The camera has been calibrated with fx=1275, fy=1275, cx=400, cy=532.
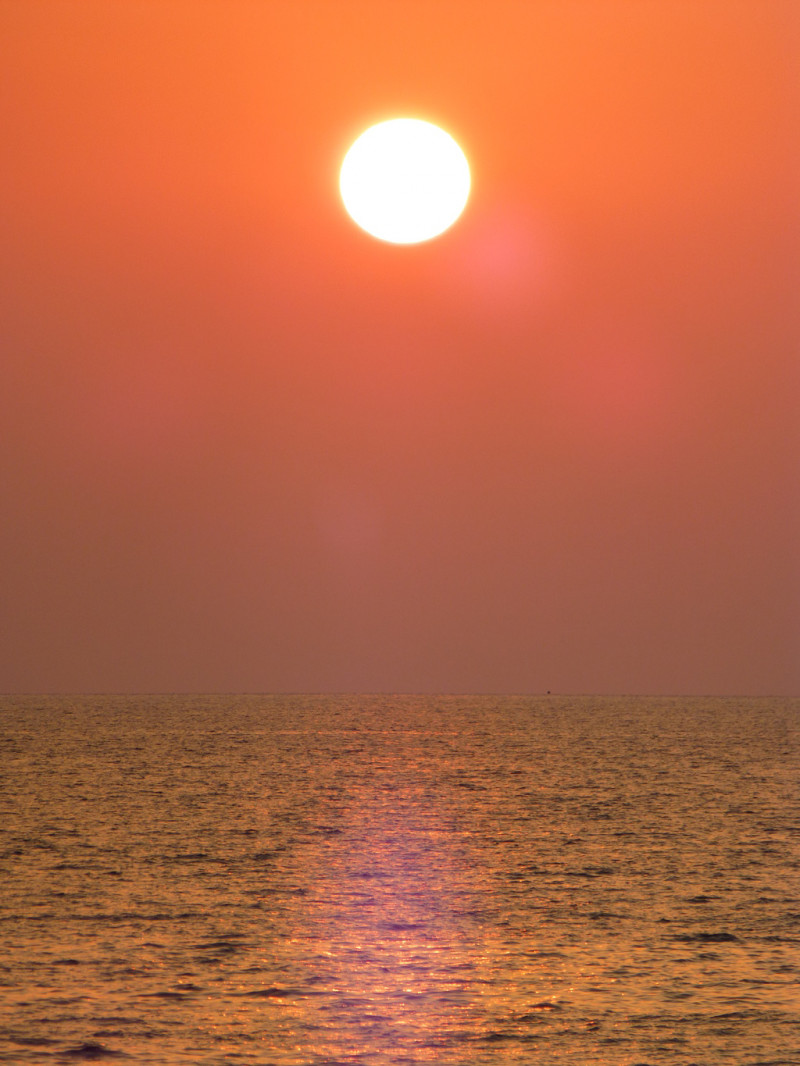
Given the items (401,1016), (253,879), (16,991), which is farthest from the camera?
(253,879)

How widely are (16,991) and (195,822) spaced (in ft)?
111

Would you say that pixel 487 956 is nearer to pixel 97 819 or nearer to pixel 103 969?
pixel 103 969

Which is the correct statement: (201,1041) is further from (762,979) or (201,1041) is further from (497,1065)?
(762,979)

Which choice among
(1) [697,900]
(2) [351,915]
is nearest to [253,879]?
(2) [351,915]

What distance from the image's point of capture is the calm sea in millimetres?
20188

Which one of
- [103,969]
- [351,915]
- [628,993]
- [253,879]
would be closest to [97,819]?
[253,879]

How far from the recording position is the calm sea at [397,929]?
20.2 meters

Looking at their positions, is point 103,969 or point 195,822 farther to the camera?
point 195,822

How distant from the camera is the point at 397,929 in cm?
2873

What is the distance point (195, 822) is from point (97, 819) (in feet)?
14.0

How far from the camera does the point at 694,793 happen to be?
76.1m

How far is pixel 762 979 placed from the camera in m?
24.7

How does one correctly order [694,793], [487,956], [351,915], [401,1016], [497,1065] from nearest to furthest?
[497,1065] → [401,1016] → [487,956] → [351,915] → [694,793]

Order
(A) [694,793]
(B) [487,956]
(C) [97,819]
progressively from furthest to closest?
(A) [694,793], (C) [97,819], (B) [487,956]
